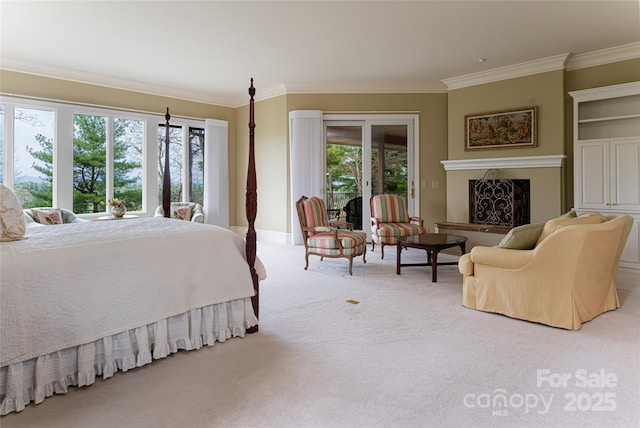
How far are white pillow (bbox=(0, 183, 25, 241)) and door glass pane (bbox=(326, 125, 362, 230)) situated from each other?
5.02 metres

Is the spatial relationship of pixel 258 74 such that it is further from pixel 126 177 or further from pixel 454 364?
pixel 454 364

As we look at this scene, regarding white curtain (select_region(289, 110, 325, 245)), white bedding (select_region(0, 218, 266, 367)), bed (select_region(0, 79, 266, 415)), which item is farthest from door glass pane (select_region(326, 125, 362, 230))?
white bedding (select_region(0, 218, 266, 367))

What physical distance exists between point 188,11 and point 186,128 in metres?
3.61

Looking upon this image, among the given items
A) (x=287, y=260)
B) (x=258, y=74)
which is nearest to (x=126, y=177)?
(x=258, y=74)

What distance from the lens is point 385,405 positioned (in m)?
1.85

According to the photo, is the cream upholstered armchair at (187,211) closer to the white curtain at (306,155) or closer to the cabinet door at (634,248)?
the white curtain at (306,155)

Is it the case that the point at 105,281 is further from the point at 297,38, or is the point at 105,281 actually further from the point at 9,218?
the point at 297,38

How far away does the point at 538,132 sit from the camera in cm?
532

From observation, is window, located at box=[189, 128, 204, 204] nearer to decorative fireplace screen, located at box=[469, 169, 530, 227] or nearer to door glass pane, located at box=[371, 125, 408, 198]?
door glass pane, located at box=[371, 125, 408, 198]

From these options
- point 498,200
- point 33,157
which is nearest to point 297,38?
point 498,200

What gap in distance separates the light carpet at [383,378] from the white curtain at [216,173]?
4.42 m

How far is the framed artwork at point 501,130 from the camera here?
17.7 ft

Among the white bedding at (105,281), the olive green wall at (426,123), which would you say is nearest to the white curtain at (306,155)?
the olive green wall at (426,123)

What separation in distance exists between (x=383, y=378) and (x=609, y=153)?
4466 mm
